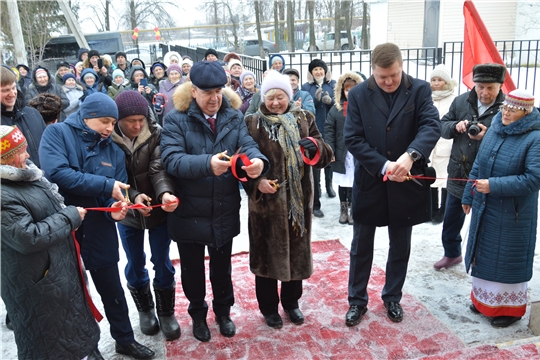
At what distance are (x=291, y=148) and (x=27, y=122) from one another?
2.34 meters

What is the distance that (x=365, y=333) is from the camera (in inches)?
146

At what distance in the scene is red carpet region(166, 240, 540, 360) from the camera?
3426 millimetres

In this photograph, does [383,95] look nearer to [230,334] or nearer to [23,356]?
[230,334]

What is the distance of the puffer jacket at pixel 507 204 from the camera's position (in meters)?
3.54

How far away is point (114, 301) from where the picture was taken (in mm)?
3305

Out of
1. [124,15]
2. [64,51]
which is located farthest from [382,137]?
[124,15]

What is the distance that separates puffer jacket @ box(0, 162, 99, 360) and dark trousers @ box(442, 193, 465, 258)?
3.47m

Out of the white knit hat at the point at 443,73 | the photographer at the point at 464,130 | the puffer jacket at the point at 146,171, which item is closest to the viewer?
Result: the puffer jacket at the point at 146,171

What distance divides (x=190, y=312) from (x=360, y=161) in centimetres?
171

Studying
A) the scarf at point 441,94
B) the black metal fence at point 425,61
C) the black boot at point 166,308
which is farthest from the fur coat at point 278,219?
the black metal fence at point 425,61

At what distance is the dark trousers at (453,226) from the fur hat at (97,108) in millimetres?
3300

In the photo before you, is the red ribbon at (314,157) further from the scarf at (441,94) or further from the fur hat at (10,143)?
the scarf at (441,94)

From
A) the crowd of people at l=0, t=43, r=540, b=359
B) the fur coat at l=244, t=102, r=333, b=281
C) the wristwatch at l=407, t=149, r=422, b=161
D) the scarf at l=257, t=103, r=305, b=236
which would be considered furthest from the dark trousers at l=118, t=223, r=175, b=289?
the wristwatch at l=407, t=149, r=422, b=161

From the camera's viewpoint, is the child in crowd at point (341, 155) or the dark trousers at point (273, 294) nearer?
the dark trousers at point (273, 294)
